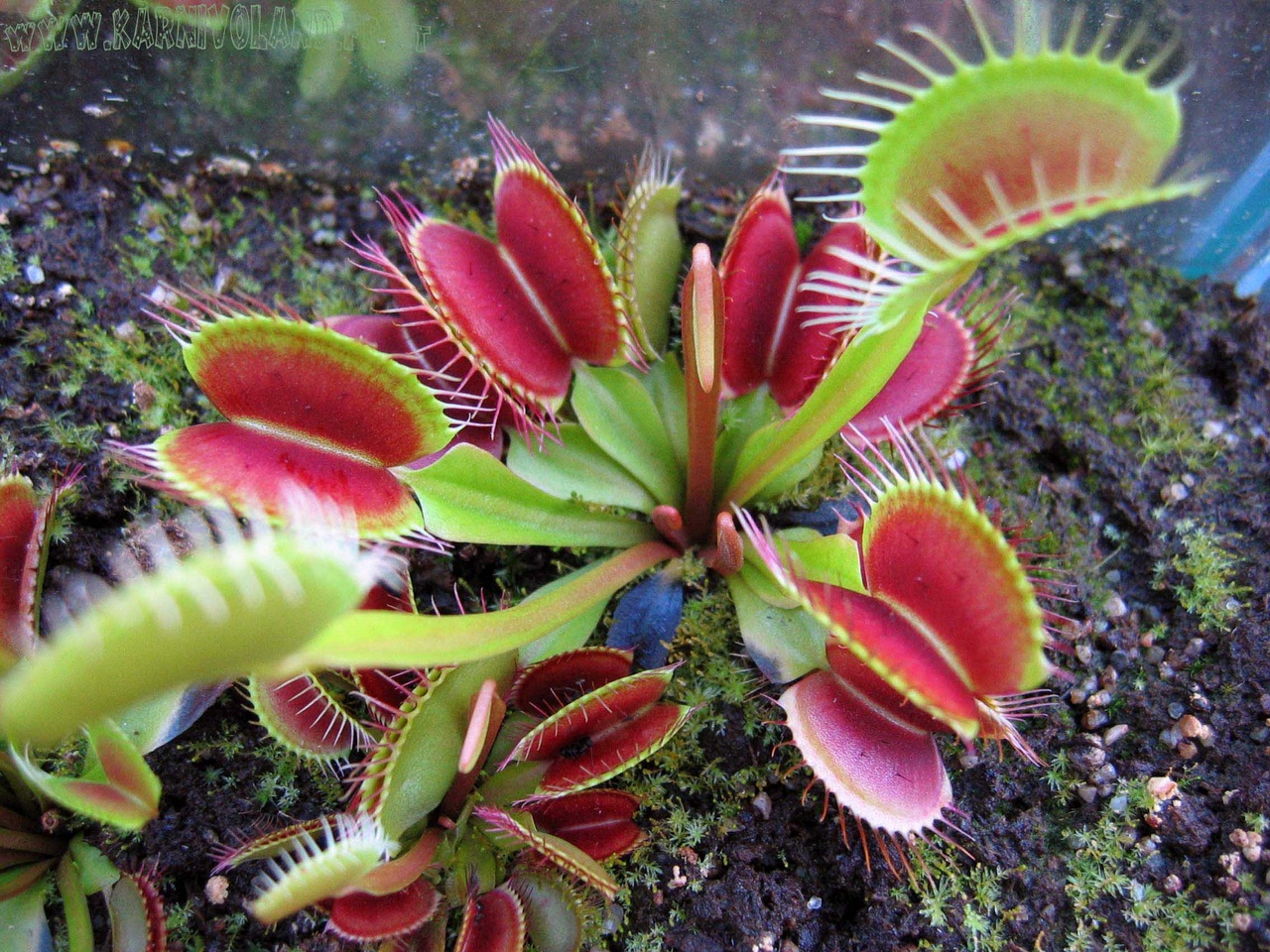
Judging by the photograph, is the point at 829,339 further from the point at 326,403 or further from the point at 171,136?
the point at 171,136

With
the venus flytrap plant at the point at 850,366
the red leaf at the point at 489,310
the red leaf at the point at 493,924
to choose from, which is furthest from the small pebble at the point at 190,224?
the red leaf at the point at 493,924

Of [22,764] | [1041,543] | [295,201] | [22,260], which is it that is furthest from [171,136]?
[1041,543]

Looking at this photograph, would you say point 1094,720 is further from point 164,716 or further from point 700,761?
point 164,716

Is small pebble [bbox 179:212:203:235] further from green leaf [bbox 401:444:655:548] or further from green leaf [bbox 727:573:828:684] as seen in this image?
green leaf [bbox 727:573:828:684]

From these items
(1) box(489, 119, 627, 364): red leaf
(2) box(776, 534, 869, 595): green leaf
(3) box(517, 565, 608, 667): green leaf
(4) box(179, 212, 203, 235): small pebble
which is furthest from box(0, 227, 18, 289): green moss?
(2) box(776, 534, 869, 595): green leaf

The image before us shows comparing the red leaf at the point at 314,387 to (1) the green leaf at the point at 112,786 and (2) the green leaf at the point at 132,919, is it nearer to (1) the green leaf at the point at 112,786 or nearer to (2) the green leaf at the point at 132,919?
(1) the green leaf at the point at 112,786

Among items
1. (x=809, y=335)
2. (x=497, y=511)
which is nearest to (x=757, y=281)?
(x=809, y=335)
